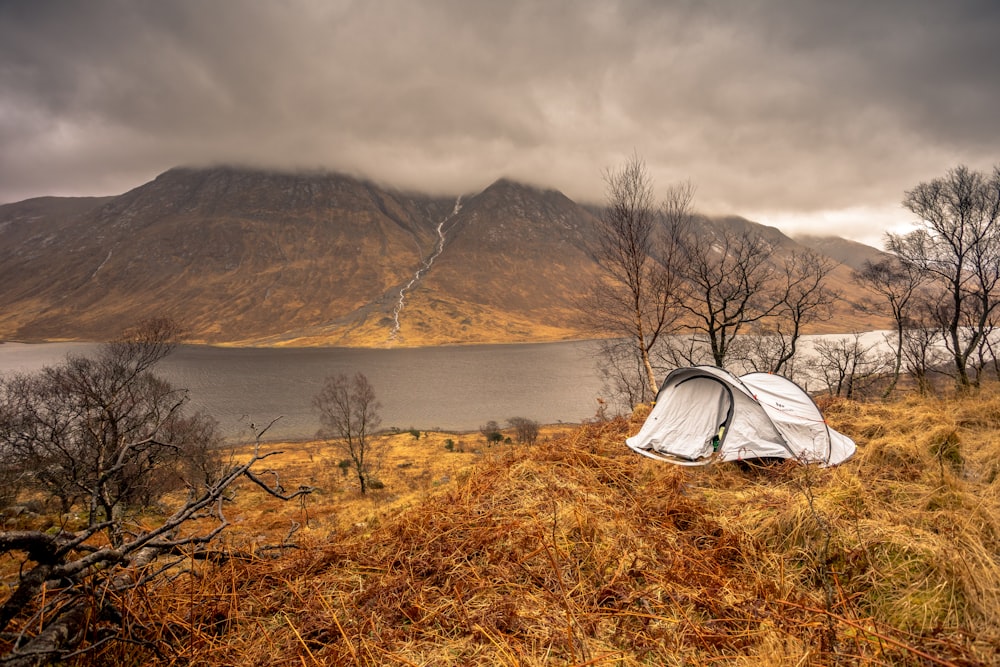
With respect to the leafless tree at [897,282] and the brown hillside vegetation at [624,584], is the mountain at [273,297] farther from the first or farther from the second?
the brown hillside vegetation at [624,584]

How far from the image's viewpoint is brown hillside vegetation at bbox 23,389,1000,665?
2.22m

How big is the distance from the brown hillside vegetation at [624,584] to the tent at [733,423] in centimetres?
135

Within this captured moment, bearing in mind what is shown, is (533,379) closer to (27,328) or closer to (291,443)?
(291,443)

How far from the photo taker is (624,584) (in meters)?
2.83

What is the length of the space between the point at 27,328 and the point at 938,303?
224147 mm

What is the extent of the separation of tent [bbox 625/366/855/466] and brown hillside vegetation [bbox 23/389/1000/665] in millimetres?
1351

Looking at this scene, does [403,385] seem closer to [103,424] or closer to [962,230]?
[103,424]

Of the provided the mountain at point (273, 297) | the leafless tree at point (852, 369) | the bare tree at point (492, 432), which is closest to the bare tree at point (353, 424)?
the bare tree at point (492, 432)

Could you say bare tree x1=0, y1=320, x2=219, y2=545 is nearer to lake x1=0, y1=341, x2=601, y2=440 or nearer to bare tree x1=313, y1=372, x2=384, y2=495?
lake x1=0, y1=341, x2=601, y2=440

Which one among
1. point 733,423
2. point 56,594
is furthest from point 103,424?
point 733,423

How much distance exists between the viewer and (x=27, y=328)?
462 ft

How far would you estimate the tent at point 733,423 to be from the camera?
5.95 m

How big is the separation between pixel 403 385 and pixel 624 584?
65.3 meters

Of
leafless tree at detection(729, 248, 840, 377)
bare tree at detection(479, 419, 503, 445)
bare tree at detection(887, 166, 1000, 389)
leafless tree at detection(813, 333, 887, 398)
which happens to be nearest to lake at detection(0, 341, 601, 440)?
bare tree at detection(479, 419, 503, 445)
